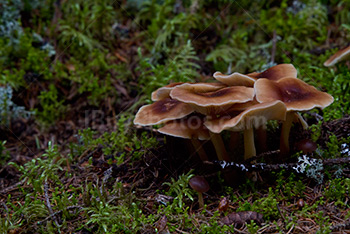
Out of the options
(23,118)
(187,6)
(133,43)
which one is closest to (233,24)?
(187,6)

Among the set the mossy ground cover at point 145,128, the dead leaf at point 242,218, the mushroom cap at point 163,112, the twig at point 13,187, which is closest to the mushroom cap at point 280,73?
the mossy ground cover at point 145,128

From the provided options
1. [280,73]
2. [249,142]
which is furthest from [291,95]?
[249,142]

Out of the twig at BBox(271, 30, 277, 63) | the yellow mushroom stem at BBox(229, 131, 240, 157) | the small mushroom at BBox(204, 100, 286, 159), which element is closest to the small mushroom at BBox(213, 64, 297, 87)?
the small mushroom at BBox(204, 100, 286, 159)

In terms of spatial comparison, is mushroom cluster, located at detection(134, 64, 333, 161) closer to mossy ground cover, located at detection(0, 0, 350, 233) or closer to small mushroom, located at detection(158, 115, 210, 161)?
small mushroom, located at detection(158, 115, 210, 161)

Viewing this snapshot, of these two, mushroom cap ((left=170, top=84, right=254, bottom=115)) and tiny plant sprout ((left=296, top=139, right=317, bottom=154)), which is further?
tiny plant sprout ((left=296, top=139, right=317, bottom=154))

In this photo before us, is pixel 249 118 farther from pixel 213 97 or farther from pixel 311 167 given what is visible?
pixel 311 167
